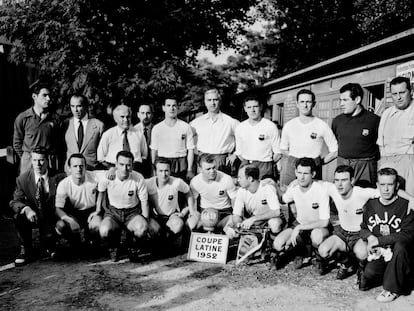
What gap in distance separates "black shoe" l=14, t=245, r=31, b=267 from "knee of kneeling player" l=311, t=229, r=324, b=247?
10.4 feet

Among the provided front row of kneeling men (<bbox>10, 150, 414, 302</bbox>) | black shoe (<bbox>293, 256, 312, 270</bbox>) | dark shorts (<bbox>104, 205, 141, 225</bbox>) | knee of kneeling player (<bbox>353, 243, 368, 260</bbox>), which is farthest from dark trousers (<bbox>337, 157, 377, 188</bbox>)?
dark shorts (<bbox>104, 205, 141, 225</bbox>)

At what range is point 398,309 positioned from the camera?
382cm

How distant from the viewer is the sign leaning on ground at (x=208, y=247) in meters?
5.16

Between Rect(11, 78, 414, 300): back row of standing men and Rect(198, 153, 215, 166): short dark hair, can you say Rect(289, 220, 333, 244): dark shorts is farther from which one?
Rect(198, 153, 215, 166): short dark hair

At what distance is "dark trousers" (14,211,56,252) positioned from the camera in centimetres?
520

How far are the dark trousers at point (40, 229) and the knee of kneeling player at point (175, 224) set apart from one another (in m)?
1.35

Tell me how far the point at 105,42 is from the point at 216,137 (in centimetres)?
729

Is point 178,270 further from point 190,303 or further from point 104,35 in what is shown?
point 104,35

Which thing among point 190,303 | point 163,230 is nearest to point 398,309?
point 190,303

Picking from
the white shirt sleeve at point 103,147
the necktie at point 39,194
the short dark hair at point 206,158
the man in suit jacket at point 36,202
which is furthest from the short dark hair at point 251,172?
the necktie at point 39,194

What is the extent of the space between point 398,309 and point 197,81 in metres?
11.7

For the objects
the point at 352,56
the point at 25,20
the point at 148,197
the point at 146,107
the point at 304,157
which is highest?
the point at 25,20

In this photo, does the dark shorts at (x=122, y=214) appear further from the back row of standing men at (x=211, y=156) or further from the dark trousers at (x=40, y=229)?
the dark trousers at (x=40, y=229)

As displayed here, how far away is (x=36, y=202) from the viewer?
538 centimetres
